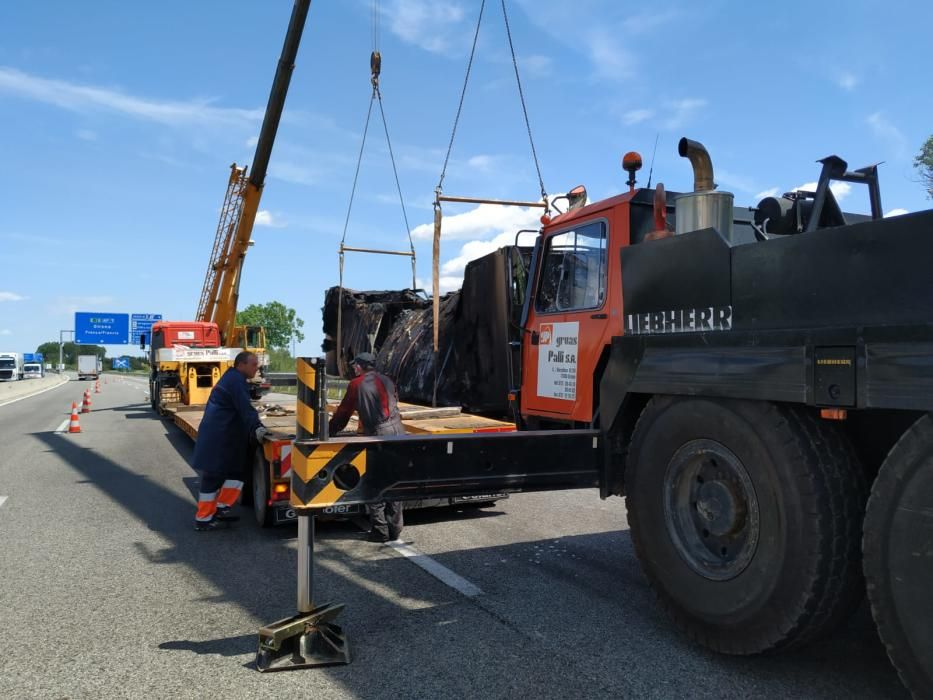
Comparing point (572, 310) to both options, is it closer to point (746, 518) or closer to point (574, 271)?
point (574, 271)

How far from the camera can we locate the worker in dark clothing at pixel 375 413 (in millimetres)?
5797

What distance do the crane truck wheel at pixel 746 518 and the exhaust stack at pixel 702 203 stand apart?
0.94 m

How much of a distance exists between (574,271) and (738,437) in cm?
188

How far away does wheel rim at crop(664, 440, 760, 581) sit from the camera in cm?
314

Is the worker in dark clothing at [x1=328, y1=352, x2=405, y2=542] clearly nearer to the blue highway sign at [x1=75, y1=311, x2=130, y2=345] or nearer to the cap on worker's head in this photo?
the cap on worker's head

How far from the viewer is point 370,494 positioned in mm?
3465

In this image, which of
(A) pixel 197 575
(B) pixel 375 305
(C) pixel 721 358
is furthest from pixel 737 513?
(B) pixel 375 305

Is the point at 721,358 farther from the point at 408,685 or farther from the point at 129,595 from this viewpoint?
the point at 129,595

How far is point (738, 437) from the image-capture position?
3.10 m

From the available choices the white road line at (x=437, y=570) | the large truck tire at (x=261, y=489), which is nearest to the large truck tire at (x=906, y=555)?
the white road line at (x=437, y=570)

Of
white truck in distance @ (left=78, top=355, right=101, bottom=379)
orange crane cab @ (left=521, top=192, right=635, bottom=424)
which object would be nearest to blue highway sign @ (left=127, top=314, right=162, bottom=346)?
white truck in distance @ (left=78, top=355, right=101, bottom=379)

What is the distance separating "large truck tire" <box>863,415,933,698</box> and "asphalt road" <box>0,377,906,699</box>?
2.18 ft

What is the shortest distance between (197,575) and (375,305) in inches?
426

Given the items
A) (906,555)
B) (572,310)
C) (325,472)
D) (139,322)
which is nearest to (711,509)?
(906,555)
